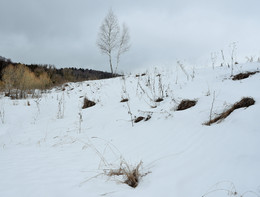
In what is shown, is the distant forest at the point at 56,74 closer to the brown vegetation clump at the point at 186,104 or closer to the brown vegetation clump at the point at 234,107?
the brown vegetation clump at the point at 186,104

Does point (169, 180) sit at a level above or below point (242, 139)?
below

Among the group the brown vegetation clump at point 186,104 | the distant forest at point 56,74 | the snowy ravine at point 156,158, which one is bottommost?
the snowy ravine at point 156,158

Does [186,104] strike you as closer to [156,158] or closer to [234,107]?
[234,107]

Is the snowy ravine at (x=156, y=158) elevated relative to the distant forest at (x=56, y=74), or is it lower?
lower

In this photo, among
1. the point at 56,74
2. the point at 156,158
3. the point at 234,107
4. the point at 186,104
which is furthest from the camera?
the point at 56,74

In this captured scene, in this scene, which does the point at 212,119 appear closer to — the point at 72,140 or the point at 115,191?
the point at 115,191

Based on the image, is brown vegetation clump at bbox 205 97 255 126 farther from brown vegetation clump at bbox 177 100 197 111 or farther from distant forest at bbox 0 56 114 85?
distant forest at bbox 0 56 114 85

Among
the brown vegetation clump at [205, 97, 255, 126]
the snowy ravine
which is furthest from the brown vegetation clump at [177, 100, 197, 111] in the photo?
the brown vegetation clump at [205, 97, 255, 126]

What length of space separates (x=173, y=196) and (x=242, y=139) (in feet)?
2.58

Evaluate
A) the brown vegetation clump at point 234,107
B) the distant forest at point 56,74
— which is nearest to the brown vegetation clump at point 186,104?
the brown vegetation clump at point 234,107

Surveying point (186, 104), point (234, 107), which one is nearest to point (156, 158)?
point (234, 107)

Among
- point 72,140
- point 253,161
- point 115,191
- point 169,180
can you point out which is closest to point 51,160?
point 72,140

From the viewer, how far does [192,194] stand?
0.93 meters

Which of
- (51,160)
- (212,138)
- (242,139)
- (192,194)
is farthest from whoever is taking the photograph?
(51,160)
